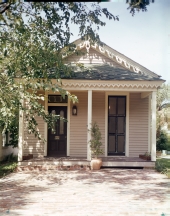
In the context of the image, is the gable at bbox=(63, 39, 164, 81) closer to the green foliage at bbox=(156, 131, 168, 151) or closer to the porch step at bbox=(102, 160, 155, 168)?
the porch step at bbox=(102, 160, 155, 168)

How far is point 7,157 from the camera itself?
11.8m

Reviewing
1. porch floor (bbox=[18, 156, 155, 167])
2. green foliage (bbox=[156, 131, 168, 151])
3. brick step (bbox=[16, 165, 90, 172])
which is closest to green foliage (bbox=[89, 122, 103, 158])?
porch floor (bbox=[18, 156, 155, 167])

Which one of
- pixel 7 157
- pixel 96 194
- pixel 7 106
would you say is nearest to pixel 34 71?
pixel 7 106

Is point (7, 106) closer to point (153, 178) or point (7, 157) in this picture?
point (153, 178)

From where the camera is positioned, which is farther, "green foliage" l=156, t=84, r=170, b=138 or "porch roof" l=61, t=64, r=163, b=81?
"green foliage" l=156, t=84, r=170, b=138

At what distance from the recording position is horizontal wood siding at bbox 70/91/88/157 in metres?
10.0

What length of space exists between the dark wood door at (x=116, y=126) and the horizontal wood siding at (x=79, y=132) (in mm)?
980

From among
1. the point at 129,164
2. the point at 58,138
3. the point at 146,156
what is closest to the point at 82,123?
the point at 58,138

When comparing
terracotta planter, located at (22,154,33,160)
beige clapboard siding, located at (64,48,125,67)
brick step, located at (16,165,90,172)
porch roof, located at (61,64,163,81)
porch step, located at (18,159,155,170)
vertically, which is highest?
beige clapboard siding, located at (64,48,125,67)

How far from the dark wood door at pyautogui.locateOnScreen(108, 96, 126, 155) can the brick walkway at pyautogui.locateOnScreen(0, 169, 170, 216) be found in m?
2.02

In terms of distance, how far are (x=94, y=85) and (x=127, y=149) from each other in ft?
9.82

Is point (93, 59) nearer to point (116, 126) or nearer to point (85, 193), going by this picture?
point (116, 126)

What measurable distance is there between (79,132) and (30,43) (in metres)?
4.78

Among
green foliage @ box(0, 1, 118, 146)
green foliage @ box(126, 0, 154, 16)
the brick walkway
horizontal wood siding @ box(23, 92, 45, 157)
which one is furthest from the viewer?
horizontal wood siding @ box(23, 92, 45, 157)
